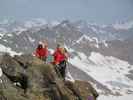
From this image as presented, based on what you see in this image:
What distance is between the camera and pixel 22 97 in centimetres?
2366

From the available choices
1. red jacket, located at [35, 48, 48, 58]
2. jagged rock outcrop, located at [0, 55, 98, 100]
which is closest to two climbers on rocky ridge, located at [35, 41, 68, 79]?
red jacket, located at [35, 48, 48, 58]

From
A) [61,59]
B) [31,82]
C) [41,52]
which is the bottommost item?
[31,82]

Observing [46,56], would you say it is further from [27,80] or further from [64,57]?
[27,80]

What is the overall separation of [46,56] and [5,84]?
6680 mm

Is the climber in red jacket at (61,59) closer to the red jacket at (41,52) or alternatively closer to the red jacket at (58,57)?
the red jacket at (58,57)

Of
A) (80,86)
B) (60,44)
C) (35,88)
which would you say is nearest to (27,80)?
(35,88)

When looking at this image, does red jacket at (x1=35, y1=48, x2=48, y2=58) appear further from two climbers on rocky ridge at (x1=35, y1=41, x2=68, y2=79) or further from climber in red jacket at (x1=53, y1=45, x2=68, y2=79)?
climber in red jacket at (x1=53, y1=45, x2=68, y2=79)

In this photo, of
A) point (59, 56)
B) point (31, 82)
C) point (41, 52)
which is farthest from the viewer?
point (41, 52)

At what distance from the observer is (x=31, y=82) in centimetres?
2519

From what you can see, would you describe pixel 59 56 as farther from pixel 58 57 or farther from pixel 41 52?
pixel 41 52

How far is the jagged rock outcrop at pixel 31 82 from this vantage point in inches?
953

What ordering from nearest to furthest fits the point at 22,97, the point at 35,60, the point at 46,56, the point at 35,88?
the point at 22,97 → the point at 35,88 → the point at 35,60 → the point at 46,56

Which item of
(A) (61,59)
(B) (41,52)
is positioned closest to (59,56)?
(A) (61,59)

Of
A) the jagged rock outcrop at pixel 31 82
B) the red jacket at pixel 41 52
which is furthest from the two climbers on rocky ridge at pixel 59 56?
the jagged rock outcrop at pixel 31 82
